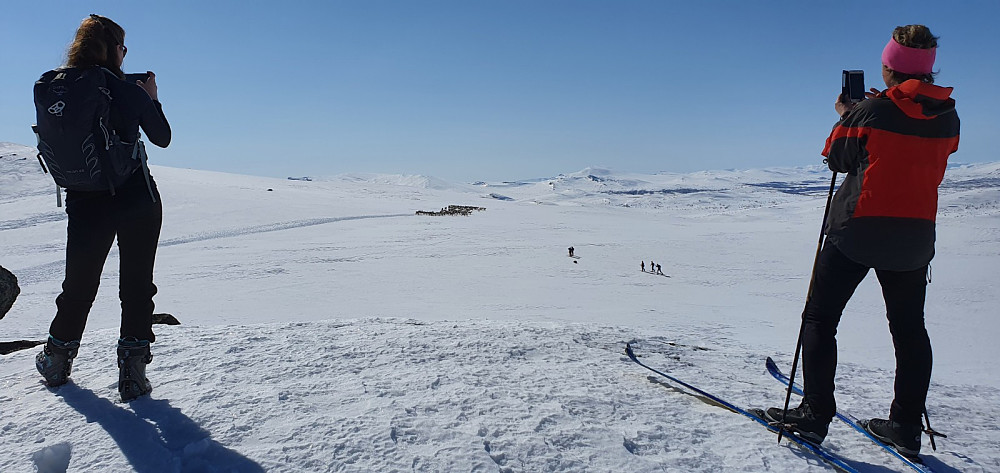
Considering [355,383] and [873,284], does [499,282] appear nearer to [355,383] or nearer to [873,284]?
[873,284]

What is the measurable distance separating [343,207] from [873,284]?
31184 millimetres

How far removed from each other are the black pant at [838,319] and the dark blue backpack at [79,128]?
3.48 metres

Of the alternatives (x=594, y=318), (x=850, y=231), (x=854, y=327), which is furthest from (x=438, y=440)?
(x=854, y=327)

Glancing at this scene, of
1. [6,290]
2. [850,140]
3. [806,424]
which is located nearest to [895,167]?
[850,140]

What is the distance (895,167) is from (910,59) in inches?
20.7

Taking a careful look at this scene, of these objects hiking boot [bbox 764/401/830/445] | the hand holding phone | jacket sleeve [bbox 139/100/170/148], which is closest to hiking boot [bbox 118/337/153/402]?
jacket sleeve [bbox 139/100/170/148]

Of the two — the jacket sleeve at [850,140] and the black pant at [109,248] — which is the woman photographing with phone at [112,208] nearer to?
the black pant at [109,248]

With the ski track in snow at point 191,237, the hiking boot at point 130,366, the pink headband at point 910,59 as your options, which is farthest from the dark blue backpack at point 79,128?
the ski track in snow at point 191,237

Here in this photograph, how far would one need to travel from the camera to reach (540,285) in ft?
49.0

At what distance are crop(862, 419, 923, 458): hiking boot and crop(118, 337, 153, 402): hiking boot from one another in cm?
386

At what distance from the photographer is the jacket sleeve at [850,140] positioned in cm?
236

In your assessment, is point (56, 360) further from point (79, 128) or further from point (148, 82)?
point (148, 82)

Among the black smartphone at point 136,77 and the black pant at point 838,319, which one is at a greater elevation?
the black smartphone at point 136,77

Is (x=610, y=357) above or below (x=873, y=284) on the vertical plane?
above
